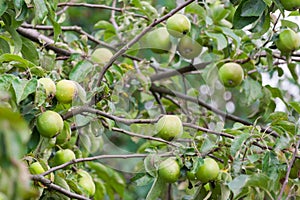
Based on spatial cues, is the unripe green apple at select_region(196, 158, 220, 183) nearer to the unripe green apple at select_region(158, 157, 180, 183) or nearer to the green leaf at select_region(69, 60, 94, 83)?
the unripe green apple at select_region(158, 157, 180, 183)

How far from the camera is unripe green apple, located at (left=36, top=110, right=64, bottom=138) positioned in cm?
113

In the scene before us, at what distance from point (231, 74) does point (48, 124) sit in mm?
687

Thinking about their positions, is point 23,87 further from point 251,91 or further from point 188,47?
point 251,91

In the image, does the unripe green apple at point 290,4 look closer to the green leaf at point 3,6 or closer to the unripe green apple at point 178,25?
the unripe green apple at point 178,25

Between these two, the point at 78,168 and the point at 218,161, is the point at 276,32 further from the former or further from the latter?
the point at 78,168

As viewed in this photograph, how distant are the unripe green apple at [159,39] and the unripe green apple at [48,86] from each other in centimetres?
44

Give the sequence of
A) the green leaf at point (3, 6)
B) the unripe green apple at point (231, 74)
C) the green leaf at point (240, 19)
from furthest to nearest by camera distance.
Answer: the unripe green apple at point (231, 74)
the green leaf at point (240, 19)
the green leaf at point (3, 6)

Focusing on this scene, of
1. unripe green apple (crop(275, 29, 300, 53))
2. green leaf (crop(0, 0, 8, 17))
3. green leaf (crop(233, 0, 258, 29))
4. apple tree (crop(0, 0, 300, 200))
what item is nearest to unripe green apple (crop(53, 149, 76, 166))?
apple tree (crop(0, 0, 300, 200))

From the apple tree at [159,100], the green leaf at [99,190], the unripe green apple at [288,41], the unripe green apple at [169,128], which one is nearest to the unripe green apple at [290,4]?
the apple tree at [159,100]

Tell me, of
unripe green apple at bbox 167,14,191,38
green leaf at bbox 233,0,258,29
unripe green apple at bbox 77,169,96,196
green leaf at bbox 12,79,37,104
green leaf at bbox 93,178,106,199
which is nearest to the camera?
green leaf at bbox 12,79,37,104

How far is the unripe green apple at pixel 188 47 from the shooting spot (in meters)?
1.56

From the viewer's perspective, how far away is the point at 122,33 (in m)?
1.82

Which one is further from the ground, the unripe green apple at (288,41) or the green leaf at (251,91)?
the unripe green apple at (288,41)

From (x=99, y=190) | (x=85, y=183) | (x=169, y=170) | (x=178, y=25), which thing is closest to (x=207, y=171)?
(x=169, y=170)
